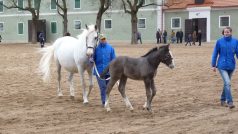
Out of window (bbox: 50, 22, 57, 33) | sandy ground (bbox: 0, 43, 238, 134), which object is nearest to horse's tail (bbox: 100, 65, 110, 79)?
sandy ground (bbox: 0, 43, 238, 134)

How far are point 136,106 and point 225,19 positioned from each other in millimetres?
52654

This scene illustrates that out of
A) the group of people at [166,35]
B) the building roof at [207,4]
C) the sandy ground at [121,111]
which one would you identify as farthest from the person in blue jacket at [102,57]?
the building roof at [207,4]

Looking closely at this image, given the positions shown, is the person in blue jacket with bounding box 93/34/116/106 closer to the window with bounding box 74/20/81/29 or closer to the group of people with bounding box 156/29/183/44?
the group of people with bounding box 156/29/183/44

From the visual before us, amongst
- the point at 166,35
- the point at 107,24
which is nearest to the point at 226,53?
the point at 166,35

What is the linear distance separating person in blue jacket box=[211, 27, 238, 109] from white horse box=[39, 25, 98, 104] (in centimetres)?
299

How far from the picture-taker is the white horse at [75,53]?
12398 mm

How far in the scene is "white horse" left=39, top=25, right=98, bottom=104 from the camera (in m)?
12.4

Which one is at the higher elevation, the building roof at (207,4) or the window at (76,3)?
the window at (76,3)

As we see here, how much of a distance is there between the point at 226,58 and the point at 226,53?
0.42 ft

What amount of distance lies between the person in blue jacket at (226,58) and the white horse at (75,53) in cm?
299

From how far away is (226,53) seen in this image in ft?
39.7

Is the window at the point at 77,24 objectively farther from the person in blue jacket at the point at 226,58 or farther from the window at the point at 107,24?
the person in blue jacket at the point at 226,58

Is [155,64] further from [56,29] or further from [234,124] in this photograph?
[56,29]

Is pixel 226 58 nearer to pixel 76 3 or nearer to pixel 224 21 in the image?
pixel 224 21
